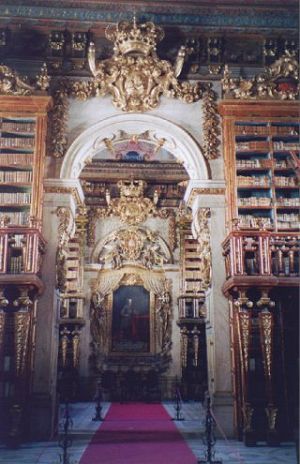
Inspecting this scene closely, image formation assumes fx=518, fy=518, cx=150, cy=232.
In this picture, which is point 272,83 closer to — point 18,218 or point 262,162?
point 262,162

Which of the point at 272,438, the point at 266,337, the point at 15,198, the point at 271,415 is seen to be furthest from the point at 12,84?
the point at 272,438

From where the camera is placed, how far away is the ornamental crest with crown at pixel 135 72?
342 inches

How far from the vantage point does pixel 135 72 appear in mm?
8758

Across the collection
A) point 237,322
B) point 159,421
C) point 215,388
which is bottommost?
point 159,421

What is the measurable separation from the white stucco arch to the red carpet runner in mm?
3926

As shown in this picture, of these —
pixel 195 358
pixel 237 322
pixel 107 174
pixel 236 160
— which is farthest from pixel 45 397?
pixel 107 174

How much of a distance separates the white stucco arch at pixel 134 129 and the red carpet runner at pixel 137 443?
393 cm

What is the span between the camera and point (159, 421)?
8.47 m

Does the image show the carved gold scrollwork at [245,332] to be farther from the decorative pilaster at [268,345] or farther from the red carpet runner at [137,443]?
the red carpet runner at [137,443]

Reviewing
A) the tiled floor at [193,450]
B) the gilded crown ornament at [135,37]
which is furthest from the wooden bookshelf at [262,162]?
the tiled floor at [193,450]

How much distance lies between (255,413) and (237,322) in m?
1.23

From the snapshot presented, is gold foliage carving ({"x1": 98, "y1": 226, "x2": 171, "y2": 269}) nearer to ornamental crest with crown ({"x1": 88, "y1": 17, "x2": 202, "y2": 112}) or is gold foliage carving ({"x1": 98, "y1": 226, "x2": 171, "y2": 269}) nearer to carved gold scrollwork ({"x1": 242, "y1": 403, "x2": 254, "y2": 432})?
ornamental crest with crown ({"x1": 88, "y1": 17, "x2": 202, "y2": 112})

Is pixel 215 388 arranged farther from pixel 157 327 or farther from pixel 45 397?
pixel 157 327

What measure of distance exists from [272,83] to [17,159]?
4.36m
